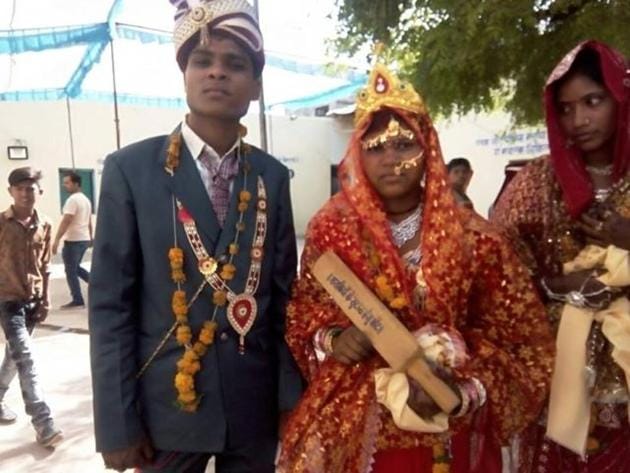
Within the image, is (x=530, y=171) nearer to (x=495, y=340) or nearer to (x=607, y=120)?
(x=607, y=120)

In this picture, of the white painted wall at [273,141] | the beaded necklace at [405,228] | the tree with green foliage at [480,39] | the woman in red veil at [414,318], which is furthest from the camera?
the white painted wall at [273,141]

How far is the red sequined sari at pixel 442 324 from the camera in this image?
1.74m

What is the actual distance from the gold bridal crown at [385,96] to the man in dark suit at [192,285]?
35 centimetres

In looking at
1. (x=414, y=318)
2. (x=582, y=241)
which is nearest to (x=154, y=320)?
(x=414, y=318)

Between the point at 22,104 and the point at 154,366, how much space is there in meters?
14.2

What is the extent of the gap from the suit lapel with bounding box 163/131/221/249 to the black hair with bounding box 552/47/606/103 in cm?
115

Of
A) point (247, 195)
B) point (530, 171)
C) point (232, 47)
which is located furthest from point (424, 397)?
point (232, 47)

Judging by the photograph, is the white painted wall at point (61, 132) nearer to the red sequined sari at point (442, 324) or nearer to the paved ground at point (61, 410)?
→ the paved ground at point (61, 410)

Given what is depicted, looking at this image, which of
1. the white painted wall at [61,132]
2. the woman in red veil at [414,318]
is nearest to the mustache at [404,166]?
the woman in red veil at [414,318]

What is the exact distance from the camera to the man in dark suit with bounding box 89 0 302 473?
1.81 meters

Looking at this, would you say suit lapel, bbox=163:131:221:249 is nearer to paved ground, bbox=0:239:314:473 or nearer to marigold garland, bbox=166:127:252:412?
marigold garland, bbox=166:127:252:412

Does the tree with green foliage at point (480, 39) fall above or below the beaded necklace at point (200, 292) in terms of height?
above

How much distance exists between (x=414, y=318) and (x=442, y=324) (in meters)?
0.07

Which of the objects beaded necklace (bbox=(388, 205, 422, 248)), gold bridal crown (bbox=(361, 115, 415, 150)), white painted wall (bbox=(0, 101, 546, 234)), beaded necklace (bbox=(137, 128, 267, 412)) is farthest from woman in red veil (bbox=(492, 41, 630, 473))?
white painted wall (bbox=(0, 101, 546, 234))
